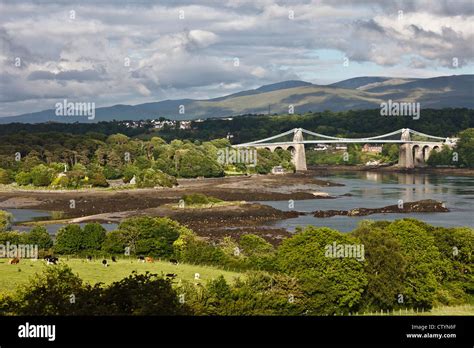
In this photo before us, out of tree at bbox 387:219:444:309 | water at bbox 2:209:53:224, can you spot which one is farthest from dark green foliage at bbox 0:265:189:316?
water at bbox 2:209:53:224

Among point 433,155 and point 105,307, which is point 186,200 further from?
point 433,155

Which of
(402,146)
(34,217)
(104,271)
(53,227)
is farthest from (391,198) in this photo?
(402,146)

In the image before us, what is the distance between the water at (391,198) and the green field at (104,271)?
728 inches

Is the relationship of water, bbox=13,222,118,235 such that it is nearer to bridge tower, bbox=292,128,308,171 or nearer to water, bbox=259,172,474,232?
water, bbox=259,172,474,232

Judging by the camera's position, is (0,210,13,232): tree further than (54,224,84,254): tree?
Yes

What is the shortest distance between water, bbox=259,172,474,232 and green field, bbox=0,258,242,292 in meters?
18.5

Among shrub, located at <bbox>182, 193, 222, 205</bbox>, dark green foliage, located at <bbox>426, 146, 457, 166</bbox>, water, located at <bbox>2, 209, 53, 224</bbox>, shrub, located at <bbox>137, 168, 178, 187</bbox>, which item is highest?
dark green foliage, located at <bbox>426, 146, 457, 166</bbox>

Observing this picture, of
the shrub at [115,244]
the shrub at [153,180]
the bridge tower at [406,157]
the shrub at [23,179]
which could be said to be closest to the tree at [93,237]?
the shrub at [115,244]

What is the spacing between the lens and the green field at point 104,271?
2083cm

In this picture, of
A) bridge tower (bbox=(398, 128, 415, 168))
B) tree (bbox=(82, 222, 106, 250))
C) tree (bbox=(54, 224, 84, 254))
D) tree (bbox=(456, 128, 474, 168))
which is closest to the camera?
tree (bbox=(54, 224, 84, 254))

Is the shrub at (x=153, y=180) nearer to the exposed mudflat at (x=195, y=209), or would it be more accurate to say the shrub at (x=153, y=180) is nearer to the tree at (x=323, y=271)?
the exposed mudflat at (x=195, y=209)

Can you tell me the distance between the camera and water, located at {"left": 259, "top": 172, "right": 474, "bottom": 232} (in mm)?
47281

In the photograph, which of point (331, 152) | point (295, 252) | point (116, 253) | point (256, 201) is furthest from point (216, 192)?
point (331, 152)

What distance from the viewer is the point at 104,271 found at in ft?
74.6
